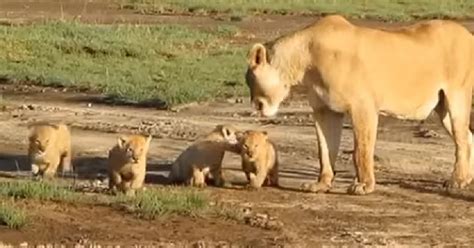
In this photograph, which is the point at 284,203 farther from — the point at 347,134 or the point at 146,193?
the point at 347,134

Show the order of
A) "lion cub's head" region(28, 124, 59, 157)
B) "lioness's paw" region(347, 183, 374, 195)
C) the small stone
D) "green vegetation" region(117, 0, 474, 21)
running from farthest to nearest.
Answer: "green vegetation" region(117, 0, 474, 21)
"lion cub's head" region(28, 124, 59, 157)
"lioness's paw" region(347, 183, 374, 195)
the small stone

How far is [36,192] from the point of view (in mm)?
12375

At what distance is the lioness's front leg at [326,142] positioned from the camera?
13812 mm

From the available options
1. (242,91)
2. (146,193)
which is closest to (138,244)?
(146,193)

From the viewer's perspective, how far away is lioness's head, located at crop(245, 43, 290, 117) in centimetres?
1377

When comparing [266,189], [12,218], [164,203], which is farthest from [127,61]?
[12,218]

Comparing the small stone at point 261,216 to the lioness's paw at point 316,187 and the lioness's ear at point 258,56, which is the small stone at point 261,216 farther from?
the lioness's ear at point 258,56

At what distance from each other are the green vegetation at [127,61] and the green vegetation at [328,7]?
1049 cm

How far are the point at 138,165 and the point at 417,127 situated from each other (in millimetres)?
6475

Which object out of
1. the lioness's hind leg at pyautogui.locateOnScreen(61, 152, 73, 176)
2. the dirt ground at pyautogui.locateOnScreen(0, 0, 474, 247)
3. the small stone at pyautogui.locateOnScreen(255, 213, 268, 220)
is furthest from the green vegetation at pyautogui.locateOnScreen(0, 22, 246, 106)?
the small stone at pyautogui.locateOnScreen(255, 213, 268, 220)

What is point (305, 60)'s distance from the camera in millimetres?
13602

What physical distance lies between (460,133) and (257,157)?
2169 mm

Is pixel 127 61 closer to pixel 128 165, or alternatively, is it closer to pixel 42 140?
pixel 42 140

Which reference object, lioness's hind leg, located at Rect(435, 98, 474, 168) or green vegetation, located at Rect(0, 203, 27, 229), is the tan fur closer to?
lioness's hind leg, located at Rect(435, 98, 474, 168)
